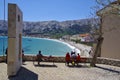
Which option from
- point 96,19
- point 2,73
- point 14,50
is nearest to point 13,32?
point 14,50

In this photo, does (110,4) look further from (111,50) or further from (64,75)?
(111,50)

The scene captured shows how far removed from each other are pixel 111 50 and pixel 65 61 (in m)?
4.91

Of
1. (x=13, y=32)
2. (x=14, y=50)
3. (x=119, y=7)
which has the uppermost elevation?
(x=119, y=7)

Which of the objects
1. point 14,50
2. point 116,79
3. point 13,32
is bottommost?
point 116,79

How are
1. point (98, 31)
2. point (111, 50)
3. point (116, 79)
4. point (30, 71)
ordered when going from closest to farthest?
1. point (116, 79)
2. point (30, 71)
3. point (98, 31)
4. point (111, 50)

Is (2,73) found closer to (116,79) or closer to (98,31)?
(116,79)

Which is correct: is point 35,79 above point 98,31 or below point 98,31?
below

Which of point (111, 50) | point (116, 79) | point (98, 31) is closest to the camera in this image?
point (116, 79)

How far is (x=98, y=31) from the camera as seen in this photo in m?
20.7

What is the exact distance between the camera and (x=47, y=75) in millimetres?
15422

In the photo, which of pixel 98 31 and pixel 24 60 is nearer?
pixel 98 31

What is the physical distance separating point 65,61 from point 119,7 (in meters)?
9.55

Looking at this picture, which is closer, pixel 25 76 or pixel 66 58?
pixel 25 76

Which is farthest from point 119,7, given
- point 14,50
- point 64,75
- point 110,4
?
point 14,50
